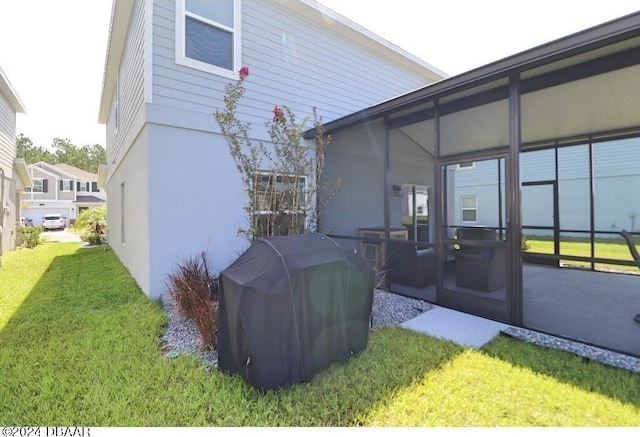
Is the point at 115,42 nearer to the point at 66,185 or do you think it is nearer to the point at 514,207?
the point at 514,207

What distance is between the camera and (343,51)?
7824 mm

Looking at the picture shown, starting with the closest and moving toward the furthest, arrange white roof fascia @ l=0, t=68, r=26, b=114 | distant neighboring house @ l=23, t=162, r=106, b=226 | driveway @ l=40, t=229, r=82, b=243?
white roof fascia @ l=0, t=68, r=26, b=114 < driveway @ l=40, t=229, r=82, b=243 < distant neighboring house @ l=23, t=162, r=106, b=226

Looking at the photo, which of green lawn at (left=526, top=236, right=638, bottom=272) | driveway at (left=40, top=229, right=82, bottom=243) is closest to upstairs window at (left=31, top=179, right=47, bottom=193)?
driveway at (left=40, top=229, right=82, bottom=243)

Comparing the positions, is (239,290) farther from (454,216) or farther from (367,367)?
(454,216)

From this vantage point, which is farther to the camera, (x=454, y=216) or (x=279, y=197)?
(x=454, y=216)

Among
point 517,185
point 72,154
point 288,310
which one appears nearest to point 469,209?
point 517,185

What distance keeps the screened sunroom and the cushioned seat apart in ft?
0.07

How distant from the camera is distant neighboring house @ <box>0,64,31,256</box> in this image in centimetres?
1127

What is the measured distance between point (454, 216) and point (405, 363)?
328 inches

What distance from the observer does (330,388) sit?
2.78 metres

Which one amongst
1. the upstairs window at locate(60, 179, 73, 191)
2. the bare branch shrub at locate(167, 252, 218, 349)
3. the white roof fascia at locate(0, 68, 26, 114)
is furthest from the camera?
the upstairs window at locate(60, 179, 73, 191)

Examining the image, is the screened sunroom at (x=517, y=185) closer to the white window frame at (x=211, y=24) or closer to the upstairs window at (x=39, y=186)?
the white window frame at (x=211, y=24)

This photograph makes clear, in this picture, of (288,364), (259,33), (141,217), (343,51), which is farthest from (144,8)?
(288,364)

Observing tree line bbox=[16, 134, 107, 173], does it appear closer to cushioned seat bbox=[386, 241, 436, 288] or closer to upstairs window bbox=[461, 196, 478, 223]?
upstairs window bbox=[461, 196, 478, 223]
